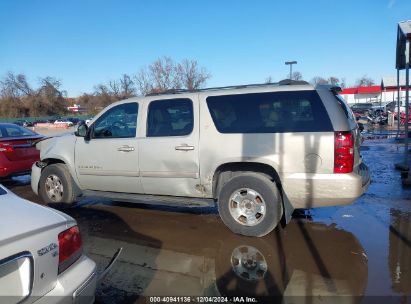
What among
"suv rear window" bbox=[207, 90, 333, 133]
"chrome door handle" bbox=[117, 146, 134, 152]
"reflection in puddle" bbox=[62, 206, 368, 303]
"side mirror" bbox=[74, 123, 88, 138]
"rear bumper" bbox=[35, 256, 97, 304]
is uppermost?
"suv rear window" bbox=[207, 90, 333, 133]

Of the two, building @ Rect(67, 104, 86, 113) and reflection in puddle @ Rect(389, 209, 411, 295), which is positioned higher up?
building @ Rect(67, 104, 86, 113)

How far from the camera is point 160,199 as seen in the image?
5531 millimetres

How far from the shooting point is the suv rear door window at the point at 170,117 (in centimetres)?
535

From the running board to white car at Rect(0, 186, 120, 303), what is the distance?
246cm

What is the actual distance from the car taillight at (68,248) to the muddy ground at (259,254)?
3.03 ft

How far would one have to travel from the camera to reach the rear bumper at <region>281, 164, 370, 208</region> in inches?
176

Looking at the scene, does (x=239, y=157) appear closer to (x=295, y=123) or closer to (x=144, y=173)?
(x=295, y=123)

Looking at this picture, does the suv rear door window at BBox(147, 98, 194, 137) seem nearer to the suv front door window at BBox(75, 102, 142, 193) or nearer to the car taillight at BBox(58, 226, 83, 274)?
the suv front door window at BBox(75, 102, 142, 193)

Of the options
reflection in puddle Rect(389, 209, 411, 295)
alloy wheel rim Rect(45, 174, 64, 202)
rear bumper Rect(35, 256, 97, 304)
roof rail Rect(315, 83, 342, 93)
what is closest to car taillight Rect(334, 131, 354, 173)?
roof rail Rect(315, 83, 342, 93)

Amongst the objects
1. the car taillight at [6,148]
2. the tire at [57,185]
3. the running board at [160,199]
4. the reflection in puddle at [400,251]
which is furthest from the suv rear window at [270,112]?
the car taillight at [6,148]

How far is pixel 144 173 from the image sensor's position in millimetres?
5551

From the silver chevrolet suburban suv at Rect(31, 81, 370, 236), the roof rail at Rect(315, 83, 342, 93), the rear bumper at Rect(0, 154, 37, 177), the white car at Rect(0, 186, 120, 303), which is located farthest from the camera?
the rear bumper at Rect(0, 154, 37, 177)

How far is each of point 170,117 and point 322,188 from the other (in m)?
2.38

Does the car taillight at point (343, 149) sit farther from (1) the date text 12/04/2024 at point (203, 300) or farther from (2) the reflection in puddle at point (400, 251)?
(1) the date text 12/04/2024 at point (203, 300)
